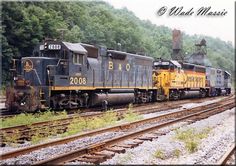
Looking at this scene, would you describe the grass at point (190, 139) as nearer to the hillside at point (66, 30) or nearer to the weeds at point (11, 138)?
the weeds at point (11, 138)

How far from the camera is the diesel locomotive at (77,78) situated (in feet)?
51.0

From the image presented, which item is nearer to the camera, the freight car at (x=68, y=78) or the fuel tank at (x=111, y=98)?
the freight car at (x=68, y=78)

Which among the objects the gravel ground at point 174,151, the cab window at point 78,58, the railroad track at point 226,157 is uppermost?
the cab window at point 78,58

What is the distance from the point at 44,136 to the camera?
34.3ft

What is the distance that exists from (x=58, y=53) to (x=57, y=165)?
33.8ft

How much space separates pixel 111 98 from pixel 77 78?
340 cm

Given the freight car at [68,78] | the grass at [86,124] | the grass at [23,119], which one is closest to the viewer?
the grass at [86,124]

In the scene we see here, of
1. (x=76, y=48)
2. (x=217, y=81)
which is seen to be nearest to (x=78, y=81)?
(x=76, y=48)

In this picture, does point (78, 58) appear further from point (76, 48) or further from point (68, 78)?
point (68, 78)

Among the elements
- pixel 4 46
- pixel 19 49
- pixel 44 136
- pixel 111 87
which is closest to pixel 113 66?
pixel 111 87

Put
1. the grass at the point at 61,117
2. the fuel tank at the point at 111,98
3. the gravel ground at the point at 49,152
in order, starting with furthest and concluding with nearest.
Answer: the fuel tank at the point at 111,98 → the grass at the point at 61,117 → the gravel ground at the point at 49,152

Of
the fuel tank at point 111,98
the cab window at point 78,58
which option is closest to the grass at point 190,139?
the cab window at point 78,58

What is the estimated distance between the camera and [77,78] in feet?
56.3

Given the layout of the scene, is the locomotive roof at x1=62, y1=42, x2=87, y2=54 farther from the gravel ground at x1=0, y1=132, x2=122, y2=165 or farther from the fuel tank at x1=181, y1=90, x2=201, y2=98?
the fuel tank at x1=181, y1=90, x2=201, y2=98
